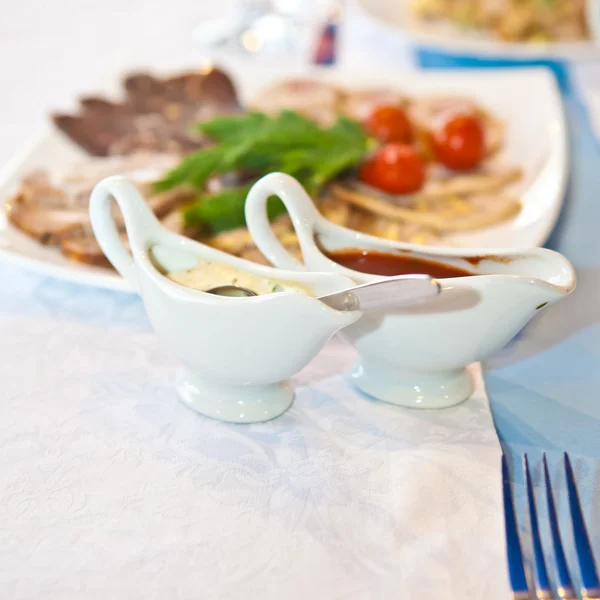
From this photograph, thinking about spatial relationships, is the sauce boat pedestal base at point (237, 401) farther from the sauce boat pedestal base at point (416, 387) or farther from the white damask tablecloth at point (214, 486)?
the sauce boat pedestal base at point (416, 387)

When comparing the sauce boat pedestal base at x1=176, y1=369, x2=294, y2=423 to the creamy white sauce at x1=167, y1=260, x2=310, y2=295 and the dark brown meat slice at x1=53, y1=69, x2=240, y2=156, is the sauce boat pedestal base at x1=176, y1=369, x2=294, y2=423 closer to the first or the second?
the creamy white sauce at x1=167, y1=260, x2=310, y2=295

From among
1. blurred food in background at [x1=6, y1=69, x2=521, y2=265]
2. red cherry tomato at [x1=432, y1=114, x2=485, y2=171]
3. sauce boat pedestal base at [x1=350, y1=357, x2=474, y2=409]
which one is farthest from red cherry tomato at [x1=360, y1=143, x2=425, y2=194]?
sauce boat pedestal base at [x1=350, y1=357, x2=474, y2=409]

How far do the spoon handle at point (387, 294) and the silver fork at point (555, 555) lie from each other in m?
0.35

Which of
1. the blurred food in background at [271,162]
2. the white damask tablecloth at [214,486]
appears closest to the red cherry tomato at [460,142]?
the blurred food in background at [271,162]

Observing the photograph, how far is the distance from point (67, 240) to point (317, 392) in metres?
0.83

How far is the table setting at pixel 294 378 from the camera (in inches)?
42.7

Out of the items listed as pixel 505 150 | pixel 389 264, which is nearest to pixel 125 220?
pixel 389 264

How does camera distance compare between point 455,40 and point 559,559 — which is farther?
point 455,40

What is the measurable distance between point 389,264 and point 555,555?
0.61 meters

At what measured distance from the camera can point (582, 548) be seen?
1.07 m

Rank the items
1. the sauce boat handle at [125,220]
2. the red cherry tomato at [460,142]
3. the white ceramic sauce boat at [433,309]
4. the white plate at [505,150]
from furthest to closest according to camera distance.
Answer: the red cherry tomato at [460,142]
the white plate at [505,150]
the sauce boat handle at [125,220]
the white ceramic sauce boat at [433,309]


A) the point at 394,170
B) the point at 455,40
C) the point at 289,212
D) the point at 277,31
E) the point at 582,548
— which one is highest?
the point at 277,31

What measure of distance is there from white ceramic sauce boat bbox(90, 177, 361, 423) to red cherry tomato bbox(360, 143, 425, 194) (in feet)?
3.42

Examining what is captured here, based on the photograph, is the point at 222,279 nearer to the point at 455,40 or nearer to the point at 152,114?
the point at 152,114
